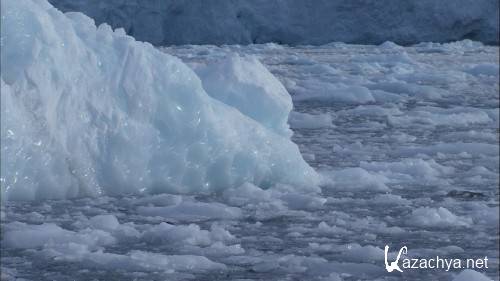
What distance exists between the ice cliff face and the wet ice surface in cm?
1110

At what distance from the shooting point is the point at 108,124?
4.29m

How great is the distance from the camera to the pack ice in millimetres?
4078

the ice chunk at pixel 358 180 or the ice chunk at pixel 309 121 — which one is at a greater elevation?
the ice chunk at pixel 309 121

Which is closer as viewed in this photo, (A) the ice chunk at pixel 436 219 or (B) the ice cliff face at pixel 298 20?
(A) the ice chunk at pixel 436 219

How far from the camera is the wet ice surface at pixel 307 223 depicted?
3.05 metres

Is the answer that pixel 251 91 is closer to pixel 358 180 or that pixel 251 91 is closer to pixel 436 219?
pixel 358 180

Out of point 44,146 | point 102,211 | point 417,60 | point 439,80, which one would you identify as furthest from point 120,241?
point 417,60

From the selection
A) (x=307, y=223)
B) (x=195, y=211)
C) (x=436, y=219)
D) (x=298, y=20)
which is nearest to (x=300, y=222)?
(x=307, y=223)

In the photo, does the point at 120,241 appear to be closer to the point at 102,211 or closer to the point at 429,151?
the point at 102,211

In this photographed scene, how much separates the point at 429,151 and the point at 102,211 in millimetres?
2613

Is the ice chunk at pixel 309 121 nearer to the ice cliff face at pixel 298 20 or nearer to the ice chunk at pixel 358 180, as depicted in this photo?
the ice chunk at pixel 358 180

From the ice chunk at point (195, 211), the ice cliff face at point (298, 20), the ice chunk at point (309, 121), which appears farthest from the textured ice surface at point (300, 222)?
the ice cliff face at point (298, 20)

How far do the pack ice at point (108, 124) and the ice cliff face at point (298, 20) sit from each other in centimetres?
1293

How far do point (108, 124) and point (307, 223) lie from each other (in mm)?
1064
